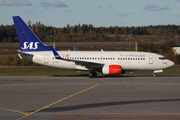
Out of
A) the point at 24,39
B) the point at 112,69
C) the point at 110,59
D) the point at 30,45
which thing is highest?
the point at 24,39

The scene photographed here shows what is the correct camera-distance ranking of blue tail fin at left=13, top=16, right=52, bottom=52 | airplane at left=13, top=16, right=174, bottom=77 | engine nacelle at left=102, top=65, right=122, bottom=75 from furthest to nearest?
blue tail fin at left=13, top=16, right=52, bottom=52 → airplane at left=13, top=16, right=174, bottom=77 → engine nacelle at left=102, top=65, right=122, bottom=75

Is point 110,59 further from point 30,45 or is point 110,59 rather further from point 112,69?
point 30,45

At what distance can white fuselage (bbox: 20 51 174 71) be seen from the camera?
34125 millimetres

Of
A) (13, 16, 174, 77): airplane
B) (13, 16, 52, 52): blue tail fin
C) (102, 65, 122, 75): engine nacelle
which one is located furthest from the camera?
(13, 16, 52, 52): blue tail fin

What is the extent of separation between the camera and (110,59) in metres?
34.4

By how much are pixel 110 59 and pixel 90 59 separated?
277 centimetres

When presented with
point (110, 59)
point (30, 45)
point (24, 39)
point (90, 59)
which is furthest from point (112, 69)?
point (24, 39)

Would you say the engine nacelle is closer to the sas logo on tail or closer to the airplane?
the airplane

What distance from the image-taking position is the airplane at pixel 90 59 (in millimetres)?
34062

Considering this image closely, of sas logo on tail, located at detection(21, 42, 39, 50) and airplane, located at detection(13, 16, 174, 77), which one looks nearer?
airplane, located at detection(13, 16, 174, 77)

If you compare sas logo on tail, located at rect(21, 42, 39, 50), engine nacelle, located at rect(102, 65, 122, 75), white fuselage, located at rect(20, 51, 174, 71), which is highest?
sas logo on tail, located at rect(21, 42, 39, 50)

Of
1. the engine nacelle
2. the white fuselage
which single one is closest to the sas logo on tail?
the white fuselage

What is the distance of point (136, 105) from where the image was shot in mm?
15883

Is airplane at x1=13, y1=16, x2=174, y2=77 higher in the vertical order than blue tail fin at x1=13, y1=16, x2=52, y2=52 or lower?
lower
